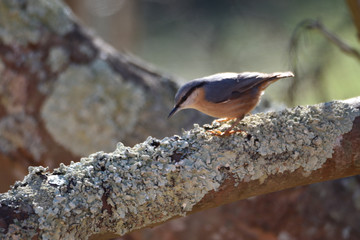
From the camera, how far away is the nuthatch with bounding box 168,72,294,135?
1.80 meters

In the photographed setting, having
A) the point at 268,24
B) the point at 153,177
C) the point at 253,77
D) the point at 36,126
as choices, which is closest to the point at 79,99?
the point at 36,126

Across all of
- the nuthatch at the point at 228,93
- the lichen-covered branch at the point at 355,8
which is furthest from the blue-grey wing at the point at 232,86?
the lichen-covered branch at the point at 355,8

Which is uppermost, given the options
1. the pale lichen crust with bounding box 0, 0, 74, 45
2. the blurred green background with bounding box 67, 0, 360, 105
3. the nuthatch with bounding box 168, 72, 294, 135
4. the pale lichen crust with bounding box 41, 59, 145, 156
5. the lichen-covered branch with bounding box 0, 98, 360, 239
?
the blurred green background with bounding box 67, 0, 360, 105

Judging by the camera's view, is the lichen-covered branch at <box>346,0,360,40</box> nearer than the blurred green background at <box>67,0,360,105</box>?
Yes

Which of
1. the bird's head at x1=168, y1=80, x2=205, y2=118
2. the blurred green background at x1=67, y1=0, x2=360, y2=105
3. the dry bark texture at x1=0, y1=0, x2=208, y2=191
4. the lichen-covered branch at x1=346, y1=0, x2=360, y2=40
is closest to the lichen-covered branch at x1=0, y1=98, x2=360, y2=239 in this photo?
the bird's head at x1=168, y1=80, x2=205, y2=118

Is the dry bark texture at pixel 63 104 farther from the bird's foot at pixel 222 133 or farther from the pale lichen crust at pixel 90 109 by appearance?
the bird's foot at pixel 222 133

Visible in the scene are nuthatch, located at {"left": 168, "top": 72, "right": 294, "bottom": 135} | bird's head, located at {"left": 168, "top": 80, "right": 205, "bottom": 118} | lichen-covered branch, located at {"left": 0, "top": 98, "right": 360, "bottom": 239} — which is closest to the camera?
lichen-covered branch, located at {"left": 0, "top": 98, "right": 360, "bottom": 239}

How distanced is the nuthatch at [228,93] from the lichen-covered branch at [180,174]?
0.26m

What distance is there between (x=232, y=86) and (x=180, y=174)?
2.25ft

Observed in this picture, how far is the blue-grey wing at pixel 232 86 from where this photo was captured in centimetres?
183

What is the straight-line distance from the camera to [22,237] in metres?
1.09

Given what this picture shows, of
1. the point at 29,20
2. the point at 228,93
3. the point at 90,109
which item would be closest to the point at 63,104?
the point at 90,109

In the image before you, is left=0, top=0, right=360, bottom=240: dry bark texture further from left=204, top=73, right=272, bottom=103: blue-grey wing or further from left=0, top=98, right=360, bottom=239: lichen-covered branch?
left=0, top=98, right=360, bottom=239: lichen-covered branch

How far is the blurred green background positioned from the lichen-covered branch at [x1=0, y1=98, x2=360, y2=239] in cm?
291
